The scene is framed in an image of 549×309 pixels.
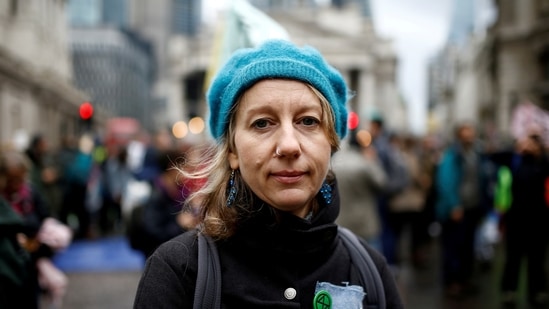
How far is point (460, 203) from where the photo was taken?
7457 millimetres

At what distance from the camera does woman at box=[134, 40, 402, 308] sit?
162 centimetres

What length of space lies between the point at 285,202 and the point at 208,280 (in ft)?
0.90

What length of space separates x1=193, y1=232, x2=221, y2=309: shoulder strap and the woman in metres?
0.03

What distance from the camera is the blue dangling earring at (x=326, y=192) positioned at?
181 cm

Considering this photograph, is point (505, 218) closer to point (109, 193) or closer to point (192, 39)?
point (109, 193)

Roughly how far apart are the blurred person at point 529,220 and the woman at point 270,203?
583cm

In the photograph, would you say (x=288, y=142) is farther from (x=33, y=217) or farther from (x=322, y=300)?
(x=33, y=217)

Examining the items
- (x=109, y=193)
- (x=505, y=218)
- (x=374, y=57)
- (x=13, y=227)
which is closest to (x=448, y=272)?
(x=505, y=218)

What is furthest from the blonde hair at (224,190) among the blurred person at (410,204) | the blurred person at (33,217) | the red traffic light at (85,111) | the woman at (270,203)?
the red traffic light at (85,111)

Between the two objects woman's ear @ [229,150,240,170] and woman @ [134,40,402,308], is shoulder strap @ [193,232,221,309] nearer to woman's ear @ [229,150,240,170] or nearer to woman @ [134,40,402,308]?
woman @ [134,40,402,308]

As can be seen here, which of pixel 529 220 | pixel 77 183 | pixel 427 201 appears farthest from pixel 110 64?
pixel 529 220

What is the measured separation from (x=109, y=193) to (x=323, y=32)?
57.2 m

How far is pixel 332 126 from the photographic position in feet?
5.78

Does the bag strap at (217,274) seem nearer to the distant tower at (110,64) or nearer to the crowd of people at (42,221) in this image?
the crowd of people at (42,221)
